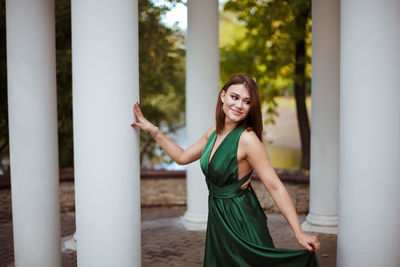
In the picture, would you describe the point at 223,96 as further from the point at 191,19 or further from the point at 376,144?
the point at 191,19

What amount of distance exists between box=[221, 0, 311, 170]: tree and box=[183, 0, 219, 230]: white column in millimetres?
4096

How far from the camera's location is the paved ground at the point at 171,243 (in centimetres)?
671

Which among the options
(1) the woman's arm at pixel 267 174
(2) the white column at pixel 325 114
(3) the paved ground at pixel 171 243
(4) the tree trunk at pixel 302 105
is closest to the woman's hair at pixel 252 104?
(1) the woman's arm at pixel 267 174

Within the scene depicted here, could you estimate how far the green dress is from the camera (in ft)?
11.1

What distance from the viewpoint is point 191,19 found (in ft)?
27.3

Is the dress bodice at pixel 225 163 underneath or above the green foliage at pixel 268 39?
underneath

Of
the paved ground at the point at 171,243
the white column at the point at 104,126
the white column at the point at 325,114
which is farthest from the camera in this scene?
the white column at the point at 325,114

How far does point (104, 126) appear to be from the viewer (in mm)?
3559

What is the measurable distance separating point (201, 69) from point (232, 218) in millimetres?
5258

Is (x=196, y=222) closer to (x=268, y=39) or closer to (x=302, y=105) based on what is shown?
(x=302, y=105)

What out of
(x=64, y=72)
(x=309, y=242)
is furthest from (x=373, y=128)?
(x=64, y=72)

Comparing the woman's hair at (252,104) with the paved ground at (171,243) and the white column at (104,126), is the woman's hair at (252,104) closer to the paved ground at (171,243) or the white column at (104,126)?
the white column at (104,126)

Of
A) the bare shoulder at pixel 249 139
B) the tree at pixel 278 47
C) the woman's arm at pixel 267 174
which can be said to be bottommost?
the woman's arm at pixel 267 174

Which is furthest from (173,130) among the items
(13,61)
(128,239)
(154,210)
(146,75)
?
(128,239)
